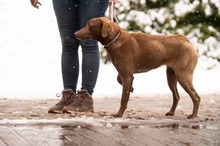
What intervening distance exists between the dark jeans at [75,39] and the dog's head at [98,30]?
0.68 ft

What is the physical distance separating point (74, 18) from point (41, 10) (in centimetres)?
631

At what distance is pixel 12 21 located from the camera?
37.0 ft

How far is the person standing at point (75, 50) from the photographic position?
516 centimetres

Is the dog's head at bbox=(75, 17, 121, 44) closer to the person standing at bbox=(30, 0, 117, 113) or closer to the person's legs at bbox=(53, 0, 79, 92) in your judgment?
the person standing at bbox=(30, 0, 117, 113)

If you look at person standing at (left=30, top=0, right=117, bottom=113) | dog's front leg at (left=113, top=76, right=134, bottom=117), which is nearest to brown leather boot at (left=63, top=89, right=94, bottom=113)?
person standing at (left=30, top=0, right=117, bottom=113)

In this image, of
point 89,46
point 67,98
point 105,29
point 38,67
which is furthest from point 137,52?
point 38,67

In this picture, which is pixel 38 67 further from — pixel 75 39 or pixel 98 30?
pixel 98 30

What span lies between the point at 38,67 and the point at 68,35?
15.4ft

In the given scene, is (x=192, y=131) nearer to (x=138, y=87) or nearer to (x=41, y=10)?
(x=138, y=87)

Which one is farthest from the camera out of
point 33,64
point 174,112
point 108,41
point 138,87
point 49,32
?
point 49,32

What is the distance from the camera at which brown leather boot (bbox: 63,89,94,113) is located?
5207 millimetres

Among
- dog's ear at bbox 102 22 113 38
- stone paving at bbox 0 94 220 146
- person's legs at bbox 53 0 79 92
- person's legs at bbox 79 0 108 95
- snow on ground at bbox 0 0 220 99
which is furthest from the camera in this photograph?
snow on ground at bbox 0 0 220 99

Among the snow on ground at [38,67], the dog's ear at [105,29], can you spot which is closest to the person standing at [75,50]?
the dog's ear at [105,29]

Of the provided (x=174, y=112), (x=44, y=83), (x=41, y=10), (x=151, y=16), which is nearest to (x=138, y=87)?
(x=44, y=83)
